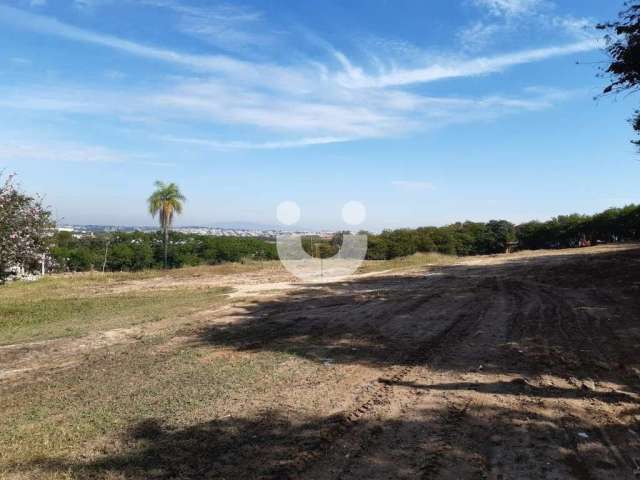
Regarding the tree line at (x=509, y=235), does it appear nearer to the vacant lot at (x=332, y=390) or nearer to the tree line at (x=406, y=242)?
the tree line at (x=406, y=242)

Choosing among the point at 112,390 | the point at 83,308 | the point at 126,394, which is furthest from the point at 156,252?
the point at 126,394

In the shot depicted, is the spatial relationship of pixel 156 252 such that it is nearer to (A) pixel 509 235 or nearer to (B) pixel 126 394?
(A) pixel 509 235

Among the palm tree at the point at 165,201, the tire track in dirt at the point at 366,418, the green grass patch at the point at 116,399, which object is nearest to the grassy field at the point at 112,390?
the green grass patch at the point at 116,399

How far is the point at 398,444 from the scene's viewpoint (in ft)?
13.3

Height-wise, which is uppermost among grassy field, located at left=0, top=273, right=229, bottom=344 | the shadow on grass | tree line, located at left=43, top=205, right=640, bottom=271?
tree line, located at left=43, top=205, right=640, bottom=271

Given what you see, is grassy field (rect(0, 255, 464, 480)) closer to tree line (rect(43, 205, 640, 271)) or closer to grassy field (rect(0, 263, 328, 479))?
grassy field (rect(0, 263, 328, 479))

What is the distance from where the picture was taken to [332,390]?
5527mm

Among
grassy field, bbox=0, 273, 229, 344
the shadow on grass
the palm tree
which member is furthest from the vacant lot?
the palm tree

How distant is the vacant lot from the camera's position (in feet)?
12.5

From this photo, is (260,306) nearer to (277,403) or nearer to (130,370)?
(130,370)

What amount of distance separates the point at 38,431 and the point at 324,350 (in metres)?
4.22

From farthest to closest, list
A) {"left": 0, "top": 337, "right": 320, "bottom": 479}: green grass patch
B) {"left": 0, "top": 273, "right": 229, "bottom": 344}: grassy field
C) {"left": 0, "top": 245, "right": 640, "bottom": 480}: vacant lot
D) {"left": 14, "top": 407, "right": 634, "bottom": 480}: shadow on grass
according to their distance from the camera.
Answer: {"left": 0, "top": 273, "right": 229, "bottom": 344}: grassy field
{"left": 0, "top": 337, "right": 320, "bottom": 479}: green grass patch
{"left": 0, "top": 245, "right": 640, "bottom": 480}: vacant lot
{"left": 14, "top": 407, "right": 634, "bottom": 480}: shadow on grass

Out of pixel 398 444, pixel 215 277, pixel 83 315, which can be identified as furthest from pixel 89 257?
pixel 398 444

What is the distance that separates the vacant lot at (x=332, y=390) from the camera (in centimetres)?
379
